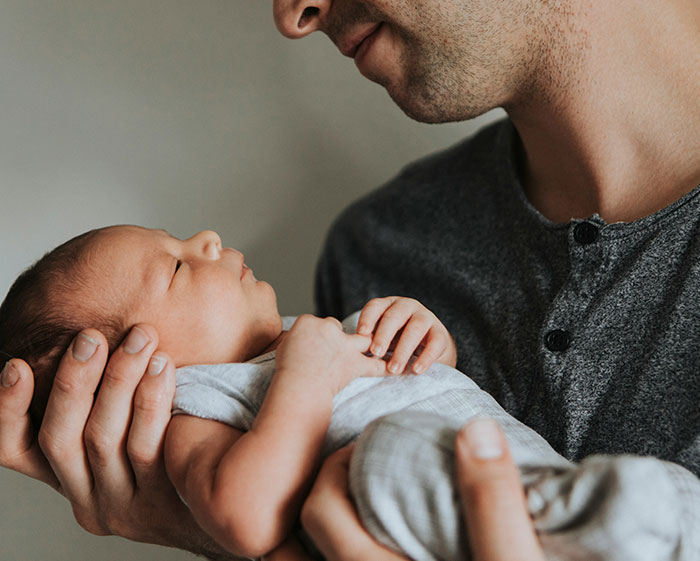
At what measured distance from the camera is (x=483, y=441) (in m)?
0.76

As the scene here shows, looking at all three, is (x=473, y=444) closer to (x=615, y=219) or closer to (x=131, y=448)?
(x=131, y=448)

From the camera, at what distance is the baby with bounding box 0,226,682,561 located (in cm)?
75

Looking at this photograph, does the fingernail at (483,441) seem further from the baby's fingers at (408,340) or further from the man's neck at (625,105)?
the man's neck at (625,105)

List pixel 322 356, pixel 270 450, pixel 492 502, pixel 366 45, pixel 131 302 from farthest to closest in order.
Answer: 1. pixel 366 45
2. pixel 131 302
3. pixel 322 356
4. pixel 270 450
5. pixel 492 502

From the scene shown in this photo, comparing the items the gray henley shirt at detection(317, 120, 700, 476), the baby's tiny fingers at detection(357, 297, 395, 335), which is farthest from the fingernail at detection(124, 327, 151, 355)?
the gray henley shirt at detection(317, 120, 700, 476)

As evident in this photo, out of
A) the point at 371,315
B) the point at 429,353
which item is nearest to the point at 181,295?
the point at 371,315

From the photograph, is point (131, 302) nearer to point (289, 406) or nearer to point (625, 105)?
point (289, 406)

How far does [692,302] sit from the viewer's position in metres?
1.08

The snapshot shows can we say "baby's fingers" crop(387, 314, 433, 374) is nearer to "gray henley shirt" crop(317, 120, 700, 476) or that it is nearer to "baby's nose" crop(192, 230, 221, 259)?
"gray henley shirt" crop(317, 120, 700, 476)

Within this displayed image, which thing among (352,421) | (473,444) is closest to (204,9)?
(352,421)

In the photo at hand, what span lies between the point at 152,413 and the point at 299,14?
34.9 inches

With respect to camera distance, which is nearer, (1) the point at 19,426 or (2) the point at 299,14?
(1) the point at 19,426

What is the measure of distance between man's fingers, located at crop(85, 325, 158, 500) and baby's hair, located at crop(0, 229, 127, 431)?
0.06 metres

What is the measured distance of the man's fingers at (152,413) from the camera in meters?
1.02
